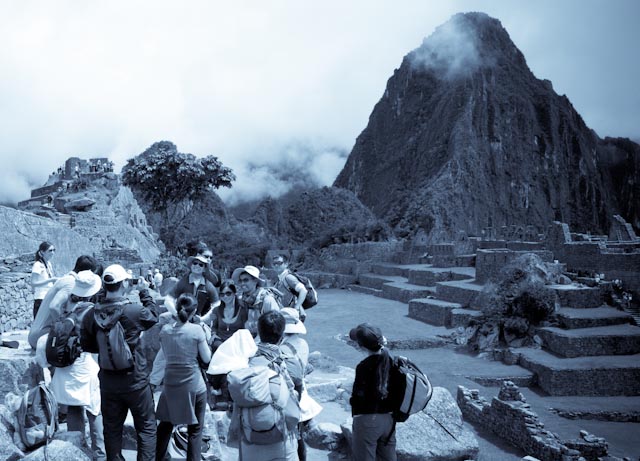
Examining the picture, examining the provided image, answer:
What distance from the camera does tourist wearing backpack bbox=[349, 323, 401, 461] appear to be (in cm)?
325

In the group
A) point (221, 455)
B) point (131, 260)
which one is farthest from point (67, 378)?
point (131, 260)

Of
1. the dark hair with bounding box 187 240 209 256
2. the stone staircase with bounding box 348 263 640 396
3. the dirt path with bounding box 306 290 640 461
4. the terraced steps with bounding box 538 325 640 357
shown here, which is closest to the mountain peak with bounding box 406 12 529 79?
the dirt path with bounding box 306 290 640 461

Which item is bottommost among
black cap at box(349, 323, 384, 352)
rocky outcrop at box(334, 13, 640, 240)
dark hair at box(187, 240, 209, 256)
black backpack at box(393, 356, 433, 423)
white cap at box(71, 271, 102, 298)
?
black backpack at box(393, 356, 433, 423)

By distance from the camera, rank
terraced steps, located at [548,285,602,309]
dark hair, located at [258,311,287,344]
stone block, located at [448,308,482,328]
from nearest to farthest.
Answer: dark hair, located at [258,311,287,344], terraced steps, located at [548,285,602,309], stone block, located at [448,308,482,328]

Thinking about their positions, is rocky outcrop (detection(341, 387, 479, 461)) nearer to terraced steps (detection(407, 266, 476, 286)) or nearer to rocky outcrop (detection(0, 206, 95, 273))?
rocky outcrop (detection(0, 206, 95, 273))

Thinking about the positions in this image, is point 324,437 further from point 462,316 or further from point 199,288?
point 462,316

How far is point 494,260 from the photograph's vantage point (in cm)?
1970

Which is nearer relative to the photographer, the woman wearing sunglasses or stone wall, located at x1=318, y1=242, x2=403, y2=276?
the woman wearing sunglasses

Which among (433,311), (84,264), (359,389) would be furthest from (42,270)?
(433,311)

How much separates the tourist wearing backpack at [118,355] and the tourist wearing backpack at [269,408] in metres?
0.79

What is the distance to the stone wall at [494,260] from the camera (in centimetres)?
1920

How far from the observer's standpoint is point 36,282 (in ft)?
16.1

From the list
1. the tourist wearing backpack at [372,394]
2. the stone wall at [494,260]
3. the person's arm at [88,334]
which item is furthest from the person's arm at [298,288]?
the stone wall at [494,260]

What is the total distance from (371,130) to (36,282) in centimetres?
12911
